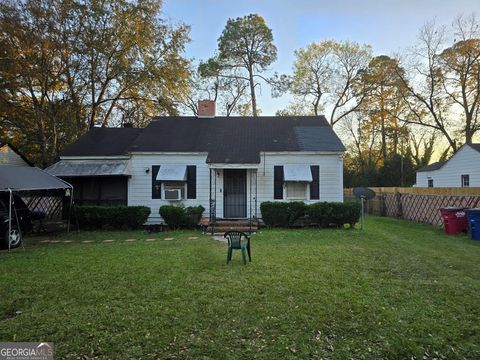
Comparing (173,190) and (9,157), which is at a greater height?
(9,157)

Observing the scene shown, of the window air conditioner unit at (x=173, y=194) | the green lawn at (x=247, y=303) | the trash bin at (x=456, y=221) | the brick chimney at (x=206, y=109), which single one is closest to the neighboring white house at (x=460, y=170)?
the trash bin at (x=456, y=221)

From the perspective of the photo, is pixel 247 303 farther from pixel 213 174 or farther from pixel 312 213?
pixel 213 174

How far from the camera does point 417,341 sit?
3.74 metres

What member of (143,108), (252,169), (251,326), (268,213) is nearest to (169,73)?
(143,108)

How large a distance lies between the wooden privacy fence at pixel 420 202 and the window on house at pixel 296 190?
19.2ft

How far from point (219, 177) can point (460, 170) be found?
49.8 ft

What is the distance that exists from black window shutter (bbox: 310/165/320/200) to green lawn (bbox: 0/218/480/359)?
538 centimetres

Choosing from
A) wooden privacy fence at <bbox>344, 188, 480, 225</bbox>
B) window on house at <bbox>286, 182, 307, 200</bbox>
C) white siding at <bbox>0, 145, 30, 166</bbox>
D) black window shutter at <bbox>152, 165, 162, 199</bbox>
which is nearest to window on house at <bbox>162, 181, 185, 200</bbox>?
black window shutter at <bbox>152, 165, 162, 199</bbox>

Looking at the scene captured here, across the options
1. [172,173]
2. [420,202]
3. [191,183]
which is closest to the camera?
[172,173]

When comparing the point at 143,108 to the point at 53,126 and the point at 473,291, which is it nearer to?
the point at 53,126


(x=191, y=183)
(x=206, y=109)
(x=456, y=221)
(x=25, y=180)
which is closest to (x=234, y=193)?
(x=191, y=183)

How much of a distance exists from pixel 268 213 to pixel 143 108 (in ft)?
48.8

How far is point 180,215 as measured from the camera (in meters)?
13.1

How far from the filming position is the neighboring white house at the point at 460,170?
1811cm
